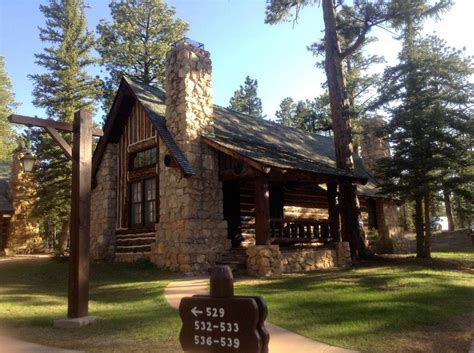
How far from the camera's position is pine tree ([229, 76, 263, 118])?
5225cm

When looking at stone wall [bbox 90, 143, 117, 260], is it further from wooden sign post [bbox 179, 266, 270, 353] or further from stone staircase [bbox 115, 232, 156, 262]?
wooden sign post [bbox 179, 266, 270, 353]

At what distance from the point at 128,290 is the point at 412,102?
462 inches

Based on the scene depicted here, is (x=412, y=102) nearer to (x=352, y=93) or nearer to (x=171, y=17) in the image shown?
(x=352, y=93)

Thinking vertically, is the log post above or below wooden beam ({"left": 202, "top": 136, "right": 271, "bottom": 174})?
below

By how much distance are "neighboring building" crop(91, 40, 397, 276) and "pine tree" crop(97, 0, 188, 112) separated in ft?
47.1

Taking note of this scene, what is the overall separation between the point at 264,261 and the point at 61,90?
2236cm

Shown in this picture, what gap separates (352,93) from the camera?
3294 centimetres

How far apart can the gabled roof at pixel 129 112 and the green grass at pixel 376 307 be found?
219 inches

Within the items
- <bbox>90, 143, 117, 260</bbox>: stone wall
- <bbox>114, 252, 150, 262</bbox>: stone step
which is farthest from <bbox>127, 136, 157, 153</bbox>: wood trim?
<bbox>114, 252, 150, 262</bbox>: stone step

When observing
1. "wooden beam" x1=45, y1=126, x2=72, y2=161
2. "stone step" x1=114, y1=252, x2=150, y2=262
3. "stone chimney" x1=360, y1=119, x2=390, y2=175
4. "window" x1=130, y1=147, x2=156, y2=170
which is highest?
"stone chimney" x1=360, y1=119, x2=390, y2=175

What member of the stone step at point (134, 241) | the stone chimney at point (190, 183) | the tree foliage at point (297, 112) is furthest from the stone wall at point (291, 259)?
the tree foliage at point (297, 112)

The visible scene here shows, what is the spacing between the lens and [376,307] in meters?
8.16

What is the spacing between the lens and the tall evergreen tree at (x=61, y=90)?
2722cm

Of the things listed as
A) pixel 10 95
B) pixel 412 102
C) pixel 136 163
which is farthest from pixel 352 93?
pixel 10 95
